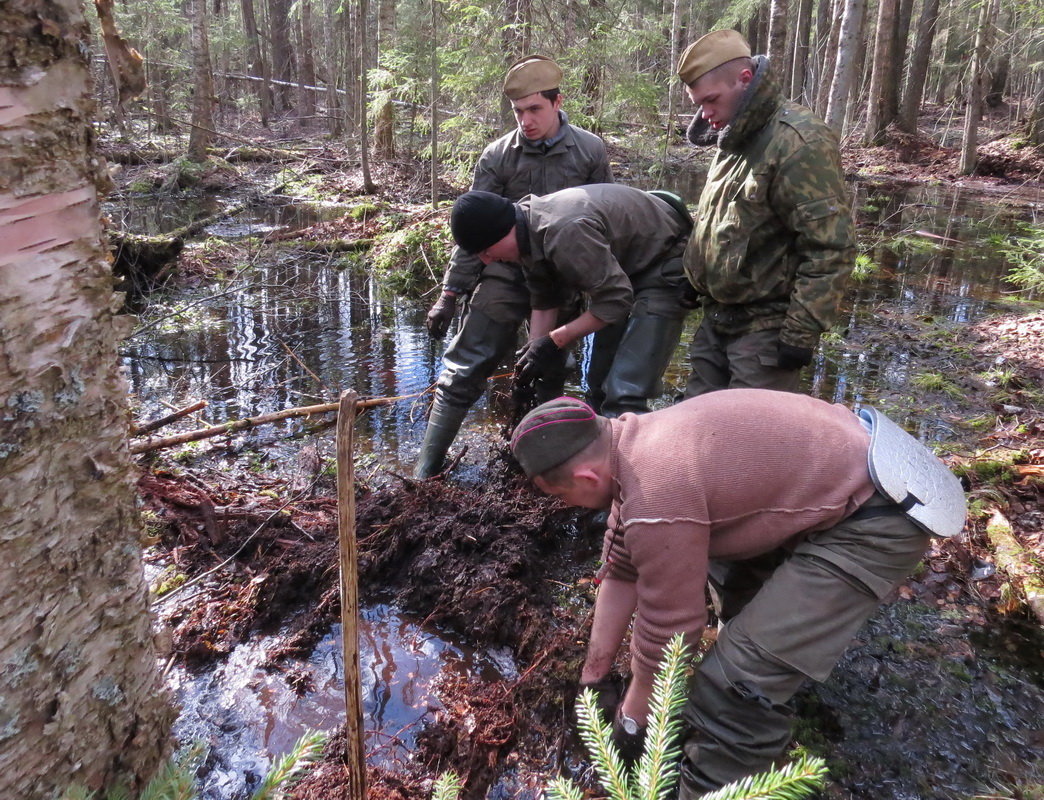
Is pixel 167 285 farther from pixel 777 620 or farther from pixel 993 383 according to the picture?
pixel 993 383

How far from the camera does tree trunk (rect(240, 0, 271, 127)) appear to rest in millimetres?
24000

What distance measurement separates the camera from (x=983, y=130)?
76.6ft

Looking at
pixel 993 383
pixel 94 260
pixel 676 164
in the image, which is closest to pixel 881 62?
pixel 676 164

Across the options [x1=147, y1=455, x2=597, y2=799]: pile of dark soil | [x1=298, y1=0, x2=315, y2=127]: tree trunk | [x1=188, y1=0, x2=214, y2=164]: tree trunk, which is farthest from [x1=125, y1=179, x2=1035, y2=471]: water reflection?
[x1=298, y1=0, x2=315, y2=127]: tree trunk

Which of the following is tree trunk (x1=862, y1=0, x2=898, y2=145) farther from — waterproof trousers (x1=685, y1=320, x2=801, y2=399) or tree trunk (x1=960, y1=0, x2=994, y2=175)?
waterproof trousers (x1=685, y1=320, x2=801, y2=399)

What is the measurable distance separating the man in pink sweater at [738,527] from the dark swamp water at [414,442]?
2.22 ft

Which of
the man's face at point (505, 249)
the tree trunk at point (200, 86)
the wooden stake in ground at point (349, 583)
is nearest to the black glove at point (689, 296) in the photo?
the man's face at point (505, 249)

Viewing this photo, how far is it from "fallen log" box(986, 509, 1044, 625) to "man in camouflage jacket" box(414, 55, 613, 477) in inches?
103

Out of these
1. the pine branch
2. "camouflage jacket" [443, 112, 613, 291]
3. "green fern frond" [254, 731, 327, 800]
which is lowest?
"green fern frond" [254, 731, 327, 800]

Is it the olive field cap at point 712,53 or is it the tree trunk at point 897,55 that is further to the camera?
the tree trunk at point 897,55

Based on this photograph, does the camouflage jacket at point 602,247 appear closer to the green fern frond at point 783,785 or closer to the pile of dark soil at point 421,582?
the pile of dark soil at point 421,582

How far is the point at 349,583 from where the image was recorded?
5.37 feet

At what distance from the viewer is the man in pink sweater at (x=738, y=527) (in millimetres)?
2010

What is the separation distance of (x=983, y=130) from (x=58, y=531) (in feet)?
95.7
